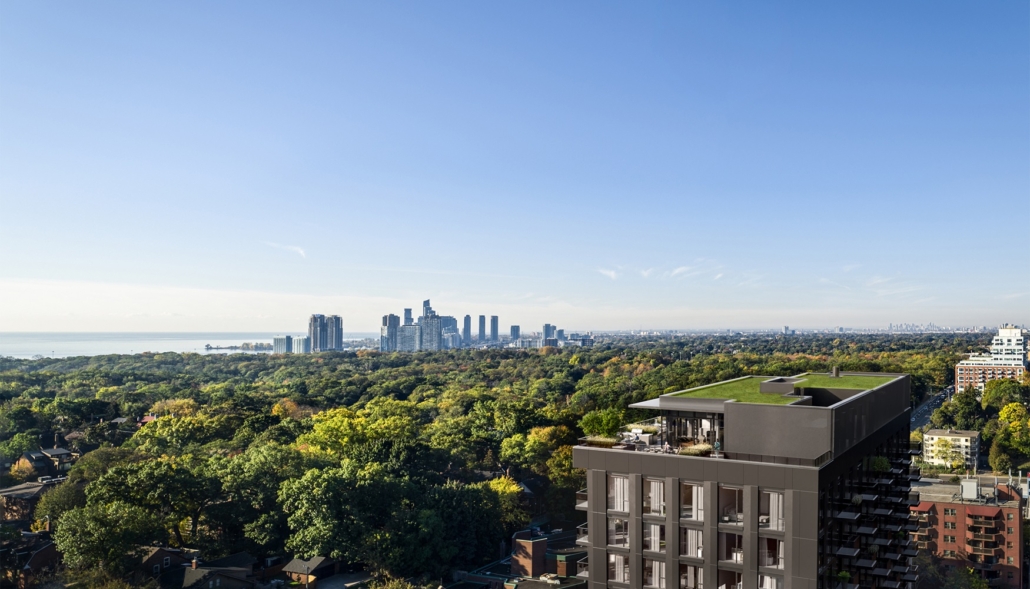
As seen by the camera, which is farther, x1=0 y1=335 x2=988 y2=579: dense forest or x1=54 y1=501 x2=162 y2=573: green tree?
x1=0 y1=335 x2=988 y2=579: dense forest

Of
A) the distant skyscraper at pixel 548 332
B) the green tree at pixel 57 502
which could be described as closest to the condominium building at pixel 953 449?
the green tree at pixel 57 502

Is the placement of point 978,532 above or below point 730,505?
below

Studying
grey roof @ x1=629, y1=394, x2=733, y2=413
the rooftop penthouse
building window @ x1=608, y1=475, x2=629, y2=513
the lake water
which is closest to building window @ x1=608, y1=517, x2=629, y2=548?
building window @ x1=608, y1=475, x2=629, y2=513

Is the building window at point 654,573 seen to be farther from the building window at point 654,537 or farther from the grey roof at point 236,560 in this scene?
the grey roof at point 236,560

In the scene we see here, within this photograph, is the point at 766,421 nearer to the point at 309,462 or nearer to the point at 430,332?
the point at 309,462

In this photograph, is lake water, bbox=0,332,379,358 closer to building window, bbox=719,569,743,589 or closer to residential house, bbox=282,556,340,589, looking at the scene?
residential house, bbox=282,556,340,589

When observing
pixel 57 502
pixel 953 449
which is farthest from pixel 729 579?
pixel 953 449
